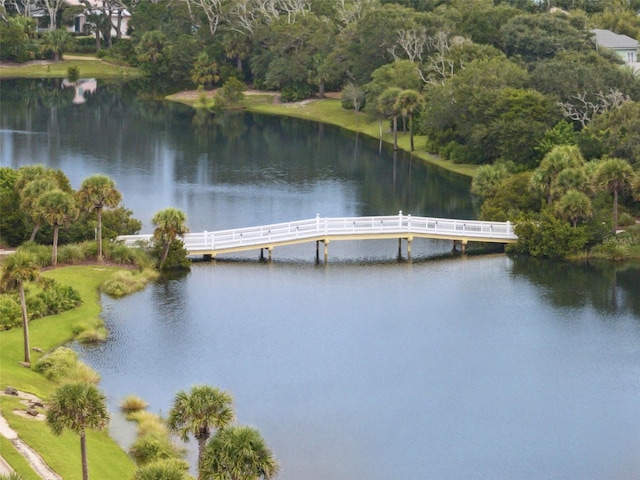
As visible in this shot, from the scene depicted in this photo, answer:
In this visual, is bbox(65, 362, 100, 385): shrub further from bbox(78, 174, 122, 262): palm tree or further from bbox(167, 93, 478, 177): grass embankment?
bbox(167, 93, 478, 177): grass embankment

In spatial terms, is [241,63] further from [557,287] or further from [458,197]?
[557,287]

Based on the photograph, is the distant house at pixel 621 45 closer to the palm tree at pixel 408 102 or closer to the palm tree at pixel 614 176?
the palm tree at pixel 408 102

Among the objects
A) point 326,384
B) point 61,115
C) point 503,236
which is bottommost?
point 326,384

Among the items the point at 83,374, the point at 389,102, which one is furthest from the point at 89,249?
the point at 389,102

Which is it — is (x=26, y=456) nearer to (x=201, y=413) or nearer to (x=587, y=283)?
(x=201, y=413)

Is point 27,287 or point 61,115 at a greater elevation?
point 61,115

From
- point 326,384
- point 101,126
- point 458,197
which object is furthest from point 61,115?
point 326,384

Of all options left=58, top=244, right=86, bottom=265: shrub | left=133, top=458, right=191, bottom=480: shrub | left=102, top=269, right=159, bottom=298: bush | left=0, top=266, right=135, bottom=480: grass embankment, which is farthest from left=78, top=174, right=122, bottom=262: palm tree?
left=133, top=458, right=191, bottom=480: shrub
